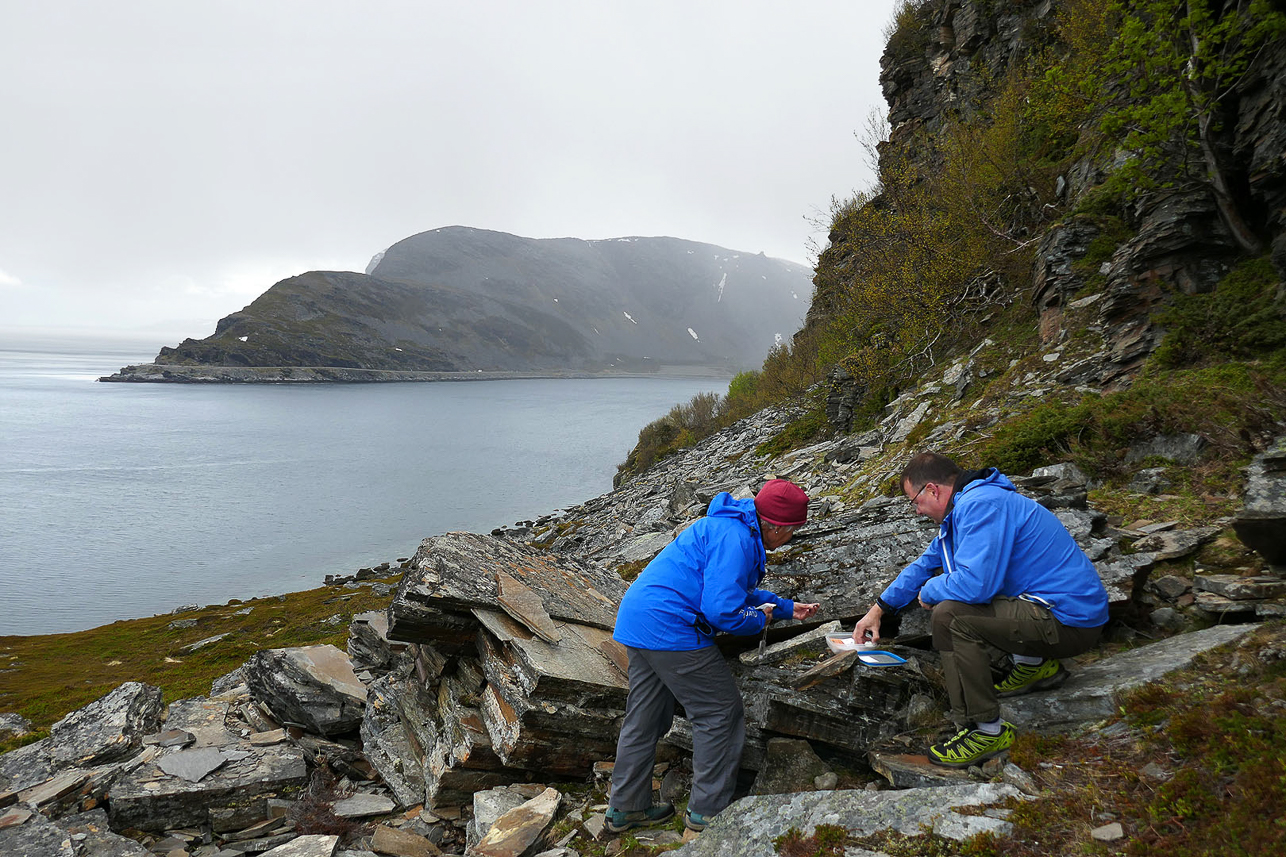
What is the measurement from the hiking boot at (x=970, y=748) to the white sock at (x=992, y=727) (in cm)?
2

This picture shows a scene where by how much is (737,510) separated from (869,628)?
6.37ft

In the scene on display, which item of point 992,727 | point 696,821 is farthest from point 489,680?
point 992,727

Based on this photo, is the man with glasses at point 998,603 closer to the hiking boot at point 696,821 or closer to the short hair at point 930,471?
the short hair at point 930,471

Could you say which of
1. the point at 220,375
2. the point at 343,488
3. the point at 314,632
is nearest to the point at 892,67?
the point at 314,632

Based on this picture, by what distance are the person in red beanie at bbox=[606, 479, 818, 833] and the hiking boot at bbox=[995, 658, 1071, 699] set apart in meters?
2.30

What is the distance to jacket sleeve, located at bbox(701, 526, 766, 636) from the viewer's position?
5875mm

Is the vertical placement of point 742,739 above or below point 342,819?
above

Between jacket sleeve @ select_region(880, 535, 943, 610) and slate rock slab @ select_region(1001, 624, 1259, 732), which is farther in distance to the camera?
jacket sleeve @ select_region(880, 535, 943, 610)

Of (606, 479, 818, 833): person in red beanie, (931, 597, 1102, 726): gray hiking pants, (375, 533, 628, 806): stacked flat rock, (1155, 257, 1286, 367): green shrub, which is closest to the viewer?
(931, 597, 1102, 726): gray hiking pants

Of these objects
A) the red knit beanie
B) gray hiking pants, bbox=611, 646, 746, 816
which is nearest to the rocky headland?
gray hiking pants, bbox=611, 646, 746, 816

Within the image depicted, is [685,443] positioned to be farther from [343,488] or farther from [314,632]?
[314,632]

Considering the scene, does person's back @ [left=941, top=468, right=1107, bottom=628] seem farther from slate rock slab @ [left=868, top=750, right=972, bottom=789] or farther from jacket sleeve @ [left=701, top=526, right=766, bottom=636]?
jacket sleeve @ [left=701, top=526, right=766, bottom=636]

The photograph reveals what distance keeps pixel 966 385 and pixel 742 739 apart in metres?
15.3

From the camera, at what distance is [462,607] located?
28.0 ft
